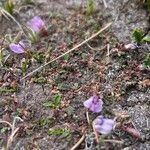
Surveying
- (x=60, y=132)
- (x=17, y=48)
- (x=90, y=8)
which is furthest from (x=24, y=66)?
(x=90, y=8)

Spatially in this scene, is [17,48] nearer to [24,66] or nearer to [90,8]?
[24,66]

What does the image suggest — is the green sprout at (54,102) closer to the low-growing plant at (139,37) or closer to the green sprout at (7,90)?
the green sprout at (7,90)

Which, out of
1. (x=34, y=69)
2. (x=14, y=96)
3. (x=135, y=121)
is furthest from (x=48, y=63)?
(x=135, y=121)

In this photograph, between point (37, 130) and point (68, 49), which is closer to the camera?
point (37, 130)

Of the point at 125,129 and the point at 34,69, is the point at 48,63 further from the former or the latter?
the point at 125,129

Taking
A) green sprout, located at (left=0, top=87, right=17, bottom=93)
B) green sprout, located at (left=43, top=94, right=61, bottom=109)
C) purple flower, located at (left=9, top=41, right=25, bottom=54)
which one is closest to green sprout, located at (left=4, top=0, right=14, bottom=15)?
purple flower, located at (left=9, top=41, right=25, bottom=54)

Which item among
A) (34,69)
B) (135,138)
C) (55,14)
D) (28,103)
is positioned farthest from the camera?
(55,14)
